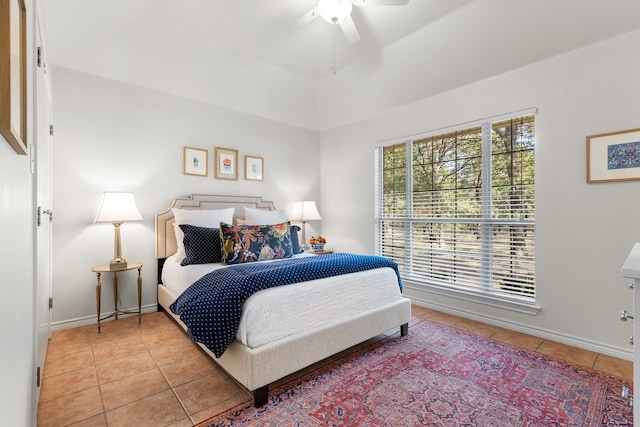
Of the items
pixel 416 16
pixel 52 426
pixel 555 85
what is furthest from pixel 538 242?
pixel 52 426

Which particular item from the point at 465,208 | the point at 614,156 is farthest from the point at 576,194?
the point at 465,208

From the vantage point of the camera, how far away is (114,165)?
3268 mm

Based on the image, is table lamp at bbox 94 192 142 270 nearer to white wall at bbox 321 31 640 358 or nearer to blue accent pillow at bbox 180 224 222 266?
blue accent pillow at bbox 180 224 222 266

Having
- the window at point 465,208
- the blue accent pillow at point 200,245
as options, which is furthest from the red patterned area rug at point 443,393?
the blue accent pillow at point 200,245

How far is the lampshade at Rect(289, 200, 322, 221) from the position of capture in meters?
4.44

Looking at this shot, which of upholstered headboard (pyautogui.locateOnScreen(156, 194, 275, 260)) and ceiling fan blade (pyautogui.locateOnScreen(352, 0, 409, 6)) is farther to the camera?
upholstered headboard (pyautogui.locateOnScreen(156, 194, 275, 260))

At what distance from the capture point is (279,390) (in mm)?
2012

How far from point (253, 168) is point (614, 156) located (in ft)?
12.2

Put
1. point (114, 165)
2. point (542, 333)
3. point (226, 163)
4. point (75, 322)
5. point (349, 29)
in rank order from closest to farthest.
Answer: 1. point (349, 29)
2. point (542, 333)
3. point (75, 322)
4. point (114, 165)
5. point (226, 163)

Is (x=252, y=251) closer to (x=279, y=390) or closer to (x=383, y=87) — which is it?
(x=279, y=390)

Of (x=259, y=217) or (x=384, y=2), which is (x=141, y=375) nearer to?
(x=259, y=217)

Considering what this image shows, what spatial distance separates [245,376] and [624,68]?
3.53 metres

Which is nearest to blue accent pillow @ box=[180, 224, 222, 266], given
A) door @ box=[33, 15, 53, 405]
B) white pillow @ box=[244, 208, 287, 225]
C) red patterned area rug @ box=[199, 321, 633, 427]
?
white pillow @ box=[244, 208, 287, 225]

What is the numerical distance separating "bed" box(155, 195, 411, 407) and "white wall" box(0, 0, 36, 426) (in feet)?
3.15
